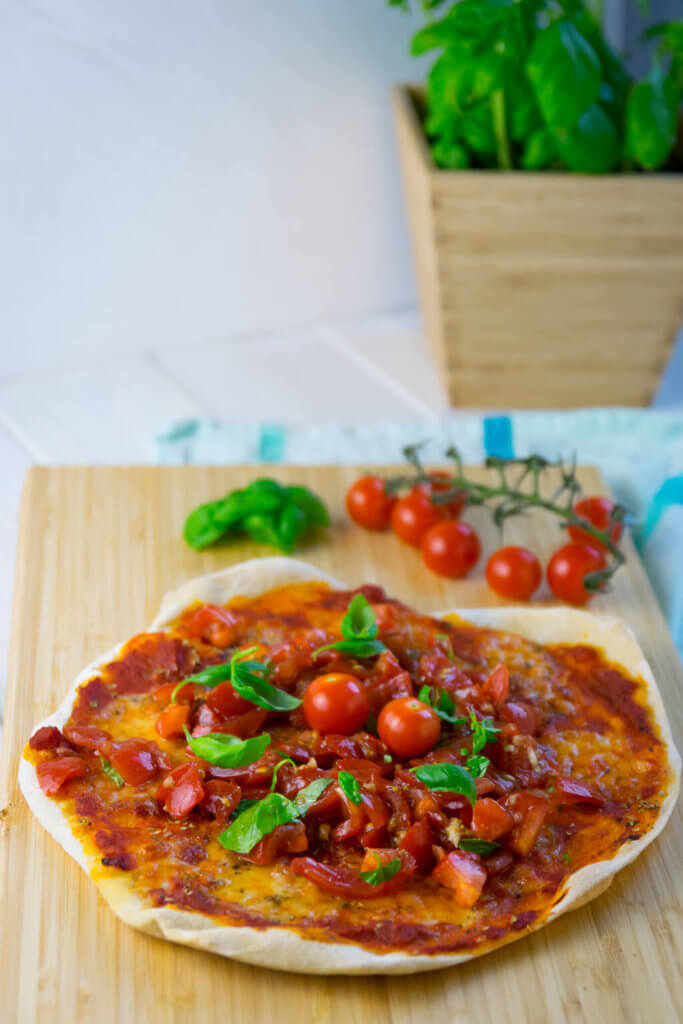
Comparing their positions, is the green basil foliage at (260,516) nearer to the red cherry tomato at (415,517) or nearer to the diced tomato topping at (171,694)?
the red cherry tomato at (415,517)

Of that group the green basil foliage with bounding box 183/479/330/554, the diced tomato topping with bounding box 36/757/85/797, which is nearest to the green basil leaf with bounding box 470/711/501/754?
the diced tomato topping with bounding box 36/757/85/797

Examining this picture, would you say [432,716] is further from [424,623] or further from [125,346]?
[125,346]

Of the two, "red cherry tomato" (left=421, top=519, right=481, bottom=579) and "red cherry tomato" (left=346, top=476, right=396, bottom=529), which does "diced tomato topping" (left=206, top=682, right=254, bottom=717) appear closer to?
"red cherry tomato" (left=421, top=519, right=481, bottom=579)

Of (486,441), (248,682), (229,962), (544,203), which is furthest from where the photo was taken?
(544,203)

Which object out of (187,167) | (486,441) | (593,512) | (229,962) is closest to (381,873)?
(229,962)

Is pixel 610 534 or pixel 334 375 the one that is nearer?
pixel 610 534

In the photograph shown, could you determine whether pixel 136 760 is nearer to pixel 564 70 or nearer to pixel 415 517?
pixel 415 517

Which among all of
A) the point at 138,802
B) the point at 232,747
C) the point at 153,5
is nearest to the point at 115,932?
the point at 138,802
